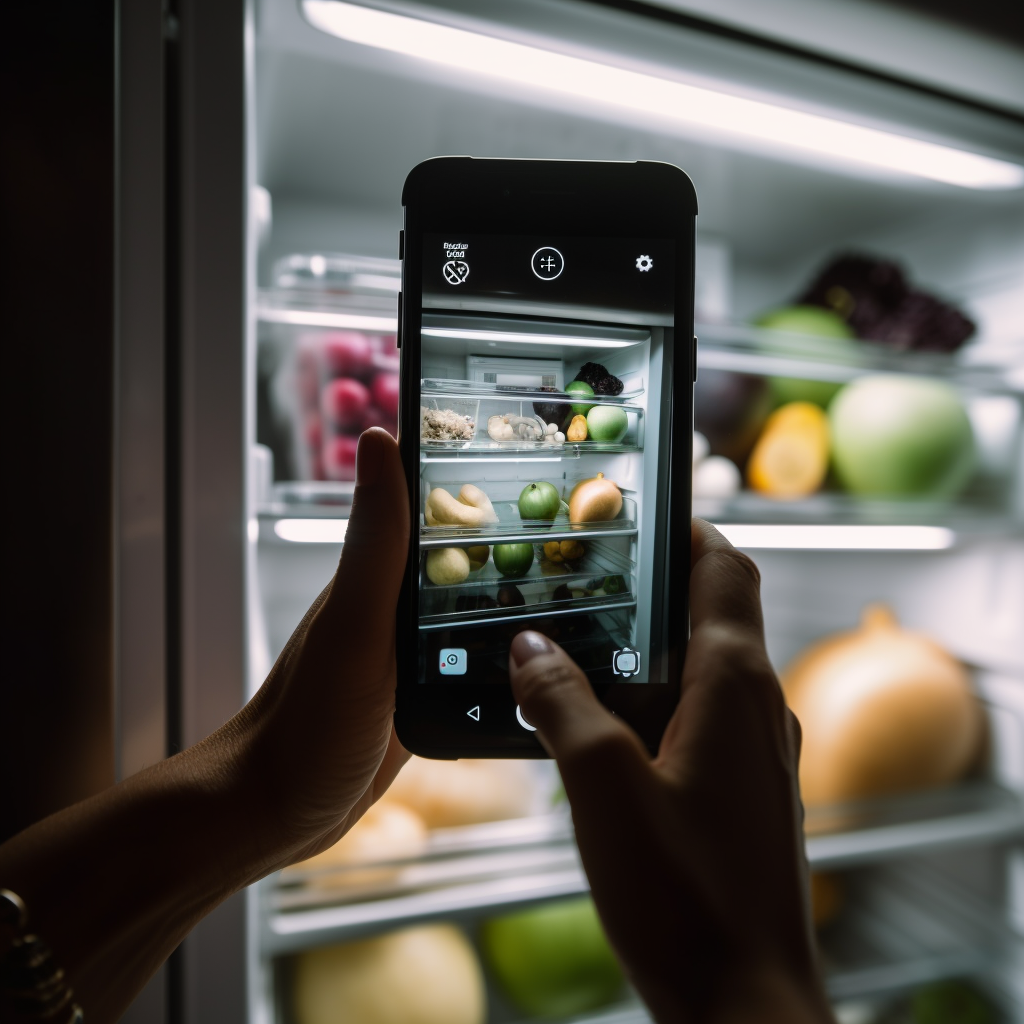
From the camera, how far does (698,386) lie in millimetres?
773

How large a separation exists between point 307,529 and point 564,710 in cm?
34

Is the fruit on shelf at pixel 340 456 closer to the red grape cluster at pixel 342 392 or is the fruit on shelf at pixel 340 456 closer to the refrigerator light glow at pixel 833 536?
the red grape cluster at pixel 342 392

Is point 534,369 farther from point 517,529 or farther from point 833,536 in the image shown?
point 833,536

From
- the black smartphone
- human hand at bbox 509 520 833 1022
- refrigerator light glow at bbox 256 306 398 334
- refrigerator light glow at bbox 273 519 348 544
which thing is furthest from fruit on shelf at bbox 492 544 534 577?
refrigerator light glow at bbox 256 306 398 334

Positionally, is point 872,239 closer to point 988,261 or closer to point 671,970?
point 988,261

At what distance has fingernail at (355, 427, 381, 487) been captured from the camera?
362 millimetres

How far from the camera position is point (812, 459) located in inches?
31.7

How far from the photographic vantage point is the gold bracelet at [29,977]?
301 mm

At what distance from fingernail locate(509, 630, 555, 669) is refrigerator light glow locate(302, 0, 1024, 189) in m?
0.45

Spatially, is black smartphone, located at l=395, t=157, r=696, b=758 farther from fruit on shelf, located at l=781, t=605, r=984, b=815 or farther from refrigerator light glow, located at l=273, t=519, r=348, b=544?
fruit on shelf, located at l=781, t=605, r=984, b=815

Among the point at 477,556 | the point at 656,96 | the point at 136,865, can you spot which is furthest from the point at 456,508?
the point at 656,96

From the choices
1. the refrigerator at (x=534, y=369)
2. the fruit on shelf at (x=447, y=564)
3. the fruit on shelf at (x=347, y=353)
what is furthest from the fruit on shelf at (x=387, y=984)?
the fruit on shelf at (x=347, y=353)

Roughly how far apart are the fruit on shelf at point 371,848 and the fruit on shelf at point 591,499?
391 mm

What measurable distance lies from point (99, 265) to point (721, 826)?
0.46m
